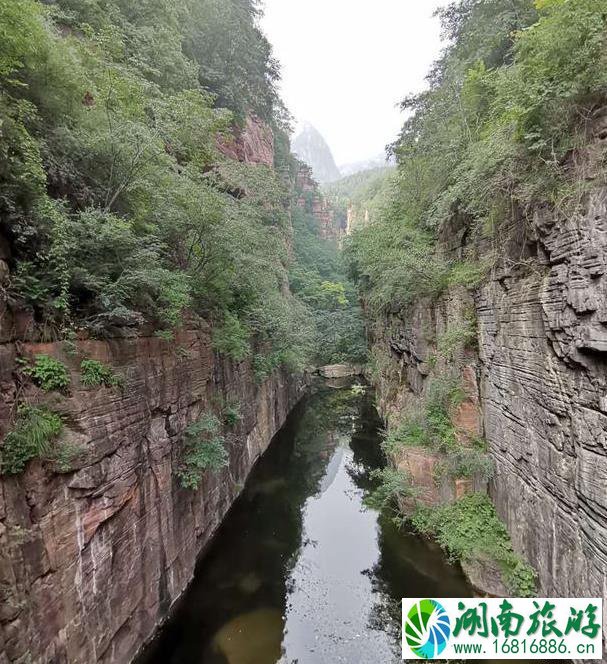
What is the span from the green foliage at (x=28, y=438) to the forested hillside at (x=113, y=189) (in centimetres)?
116

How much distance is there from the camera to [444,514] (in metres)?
9.68

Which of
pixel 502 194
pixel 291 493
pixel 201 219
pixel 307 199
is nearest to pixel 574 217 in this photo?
pixel 502 194

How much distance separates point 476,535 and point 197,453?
6764 millimetres

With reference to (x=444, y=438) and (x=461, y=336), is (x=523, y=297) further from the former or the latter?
(x=444, y=438)

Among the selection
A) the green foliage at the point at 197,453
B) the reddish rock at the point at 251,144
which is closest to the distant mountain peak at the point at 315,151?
the reddish rock at the point at 251,144

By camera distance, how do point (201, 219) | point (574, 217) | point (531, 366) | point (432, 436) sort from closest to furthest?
point (574, 217) < point (531, 366) < point (201, 219) < point (432, 436)

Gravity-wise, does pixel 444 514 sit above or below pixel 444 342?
below

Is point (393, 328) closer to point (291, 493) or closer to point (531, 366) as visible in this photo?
point (291, 493)

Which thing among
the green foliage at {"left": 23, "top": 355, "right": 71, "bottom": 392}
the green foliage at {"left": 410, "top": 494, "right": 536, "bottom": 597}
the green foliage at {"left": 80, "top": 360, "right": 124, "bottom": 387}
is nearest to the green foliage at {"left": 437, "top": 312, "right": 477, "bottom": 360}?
the green foliage at {"left": 410, "top": 494, "right": 536, "bottom": 597}

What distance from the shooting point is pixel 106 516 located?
19.5 ft

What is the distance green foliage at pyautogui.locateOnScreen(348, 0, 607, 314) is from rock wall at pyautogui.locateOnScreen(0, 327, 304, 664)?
25.3 ft

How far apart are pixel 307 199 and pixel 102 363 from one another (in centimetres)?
5256

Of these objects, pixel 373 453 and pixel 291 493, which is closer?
pixel 291 493

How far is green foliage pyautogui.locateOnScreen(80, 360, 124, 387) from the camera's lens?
5.73 m
